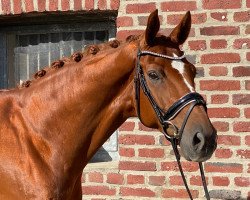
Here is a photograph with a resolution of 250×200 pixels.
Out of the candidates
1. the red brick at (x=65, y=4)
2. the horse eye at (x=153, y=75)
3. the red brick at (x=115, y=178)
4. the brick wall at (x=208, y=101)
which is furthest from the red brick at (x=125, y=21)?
the horse eye at (x=153, y=75)

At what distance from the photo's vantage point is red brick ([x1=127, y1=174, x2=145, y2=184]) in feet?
13.4

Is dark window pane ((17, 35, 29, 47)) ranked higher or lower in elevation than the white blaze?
lower

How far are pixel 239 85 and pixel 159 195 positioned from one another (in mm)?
1057

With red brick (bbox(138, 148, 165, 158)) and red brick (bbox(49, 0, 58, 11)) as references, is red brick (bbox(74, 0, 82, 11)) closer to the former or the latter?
red brick (bbox(49, 0, 58, 11))

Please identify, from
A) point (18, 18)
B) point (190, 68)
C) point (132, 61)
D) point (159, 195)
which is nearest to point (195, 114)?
point (190, 68)

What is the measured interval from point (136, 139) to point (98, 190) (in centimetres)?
54

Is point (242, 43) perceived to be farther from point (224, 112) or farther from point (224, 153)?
point (224, 153)

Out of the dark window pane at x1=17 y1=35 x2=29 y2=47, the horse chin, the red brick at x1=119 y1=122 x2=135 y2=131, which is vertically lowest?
the red brick at x1=119 y1=122 x2=135 y2=131

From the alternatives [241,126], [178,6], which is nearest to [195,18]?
[178,6]

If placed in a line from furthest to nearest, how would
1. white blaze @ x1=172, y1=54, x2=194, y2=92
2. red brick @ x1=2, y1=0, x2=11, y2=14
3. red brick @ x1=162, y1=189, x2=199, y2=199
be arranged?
red brick @ x1=2, y1=0, x2=11, y2=14, red brick @ x1=162, y1=189, x2=199, y2=199, white blaze @ x1=172, y1=54, x2=194, y2=92

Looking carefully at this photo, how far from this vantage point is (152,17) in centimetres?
263

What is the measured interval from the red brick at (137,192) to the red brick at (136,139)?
14.6 inches

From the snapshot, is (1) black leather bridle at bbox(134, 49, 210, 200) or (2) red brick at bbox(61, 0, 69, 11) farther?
(2) red brick at bbox(61, 0, 69, 11)

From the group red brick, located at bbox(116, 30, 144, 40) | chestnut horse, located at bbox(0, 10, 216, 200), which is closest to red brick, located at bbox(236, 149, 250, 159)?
red brick, located at bbox(116, 30, 144, 40)
